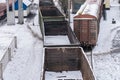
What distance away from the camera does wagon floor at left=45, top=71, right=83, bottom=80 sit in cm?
1477

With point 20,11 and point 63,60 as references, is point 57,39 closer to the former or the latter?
point 63,60

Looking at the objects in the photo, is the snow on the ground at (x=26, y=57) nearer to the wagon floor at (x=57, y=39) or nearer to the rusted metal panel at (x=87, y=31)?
the wagon floor at (x=57, y=39)

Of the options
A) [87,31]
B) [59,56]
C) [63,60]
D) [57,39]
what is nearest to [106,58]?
[87,31]

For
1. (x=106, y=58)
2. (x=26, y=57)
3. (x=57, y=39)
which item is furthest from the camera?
(x=57, y=39)

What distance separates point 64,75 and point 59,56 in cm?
128

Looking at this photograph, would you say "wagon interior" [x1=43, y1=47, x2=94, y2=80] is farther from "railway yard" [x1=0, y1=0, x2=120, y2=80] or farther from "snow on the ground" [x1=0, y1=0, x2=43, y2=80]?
"snow on the ground" [x1=0, y1=0, x2=43, y2=80]

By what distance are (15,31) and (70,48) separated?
15.3 m

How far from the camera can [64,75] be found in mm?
15211

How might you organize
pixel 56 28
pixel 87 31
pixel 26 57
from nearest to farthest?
pixel 26 57 < pixel 87 31 < pixel 56 28

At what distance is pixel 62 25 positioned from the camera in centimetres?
2486

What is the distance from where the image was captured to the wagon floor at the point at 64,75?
14766mm

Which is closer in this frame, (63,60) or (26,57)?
(63,60)

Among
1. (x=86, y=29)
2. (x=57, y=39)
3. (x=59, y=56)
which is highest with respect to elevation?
(x=86, y=29)

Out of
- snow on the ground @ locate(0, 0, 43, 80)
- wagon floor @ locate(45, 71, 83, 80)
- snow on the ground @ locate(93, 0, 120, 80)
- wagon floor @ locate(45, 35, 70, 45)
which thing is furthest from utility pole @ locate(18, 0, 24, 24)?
wagon floor @ locate(45, 71, 83, 80)
